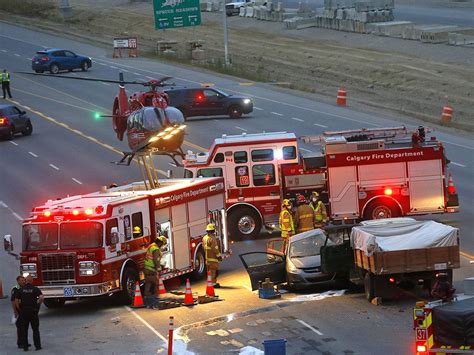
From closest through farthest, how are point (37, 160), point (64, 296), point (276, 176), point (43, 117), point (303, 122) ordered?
point (64, 296), point (276, 176), point (37, 160), point (303, 122), point (43, 117)

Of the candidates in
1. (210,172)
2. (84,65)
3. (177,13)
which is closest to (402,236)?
(210,172)

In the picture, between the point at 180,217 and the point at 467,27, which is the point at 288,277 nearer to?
the point at 180,217

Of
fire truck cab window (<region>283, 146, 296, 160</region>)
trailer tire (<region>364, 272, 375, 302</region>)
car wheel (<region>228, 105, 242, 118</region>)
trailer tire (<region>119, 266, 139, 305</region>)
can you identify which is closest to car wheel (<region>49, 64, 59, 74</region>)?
car wheel (<region>228, 105, 242, 118</region>)

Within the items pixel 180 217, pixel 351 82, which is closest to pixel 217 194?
pixel 180 217

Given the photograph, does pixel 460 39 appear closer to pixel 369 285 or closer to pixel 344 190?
pixel 344 190

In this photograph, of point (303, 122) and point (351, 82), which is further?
point (351, 82)

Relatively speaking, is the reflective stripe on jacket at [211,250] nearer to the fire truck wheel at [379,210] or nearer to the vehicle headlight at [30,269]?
the vehicle headlight at [30,269]

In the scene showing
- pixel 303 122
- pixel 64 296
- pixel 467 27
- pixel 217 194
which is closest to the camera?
pixel 64 296

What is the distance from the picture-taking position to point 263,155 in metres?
33.9

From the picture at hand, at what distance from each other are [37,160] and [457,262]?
26.8 m

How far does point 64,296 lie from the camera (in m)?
24.5

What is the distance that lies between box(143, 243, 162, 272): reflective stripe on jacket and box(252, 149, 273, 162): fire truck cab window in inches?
354

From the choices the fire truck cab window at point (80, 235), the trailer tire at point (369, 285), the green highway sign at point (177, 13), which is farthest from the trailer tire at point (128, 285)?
the green highway sign at point (177, 13)

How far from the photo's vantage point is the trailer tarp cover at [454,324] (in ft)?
51.2
